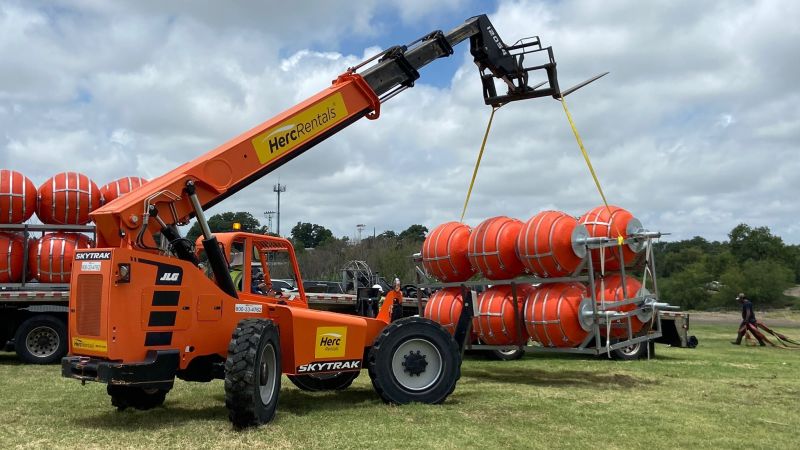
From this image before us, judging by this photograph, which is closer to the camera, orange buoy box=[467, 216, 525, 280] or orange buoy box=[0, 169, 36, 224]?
orange buoy box=[467, 216, 525, 280]

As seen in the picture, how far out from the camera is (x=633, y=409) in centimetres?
896

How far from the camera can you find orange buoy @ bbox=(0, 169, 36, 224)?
13805 mm

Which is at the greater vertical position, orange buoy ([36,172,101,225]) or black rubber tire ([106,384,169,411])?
orange buoy ([36,172,101,225])

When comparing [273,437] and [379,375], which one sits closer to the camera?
[273,437]

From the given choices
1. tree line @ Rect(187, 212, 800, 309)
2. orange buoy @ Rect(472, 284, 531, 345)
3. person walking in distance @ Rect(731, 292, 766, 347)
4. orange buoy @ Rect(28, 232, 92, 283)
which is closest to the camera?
orange buoy @ Rect(472, 284, 531, 345)

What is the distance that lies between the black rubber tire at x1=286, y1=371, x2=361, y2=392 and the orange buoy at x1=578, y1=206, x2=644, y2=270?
4554mm

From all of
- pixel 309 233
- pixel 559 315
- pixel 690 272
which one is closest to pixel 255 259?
pixel 559 315

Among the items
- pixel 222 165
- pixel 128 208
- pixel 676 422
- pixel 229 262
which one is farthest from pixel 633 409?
pixel 128 208

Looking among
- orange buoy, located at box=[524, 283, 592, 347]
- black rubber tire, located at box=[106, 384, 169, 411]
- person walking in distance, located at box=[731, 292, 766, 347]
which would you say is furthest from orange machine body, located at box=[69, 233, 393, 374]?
person walking in distance, located at box=[731, 292, 766, 347]

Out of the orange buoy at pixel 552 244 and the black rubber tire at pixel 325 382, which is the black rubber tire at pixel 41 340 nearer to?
the black rubber tire at pixel 325 382

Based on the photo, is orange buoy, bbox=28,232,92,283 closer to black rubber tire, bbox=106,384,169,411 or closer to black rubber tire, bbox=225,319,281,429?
black rubber tire, bbox=106,384,169,411

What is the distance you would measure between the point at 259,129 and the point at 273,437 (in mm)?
3825

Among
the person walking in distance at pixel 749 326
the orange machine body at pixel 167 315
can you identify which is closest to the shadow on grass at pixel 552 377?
the orange machine body at pixel 167 315

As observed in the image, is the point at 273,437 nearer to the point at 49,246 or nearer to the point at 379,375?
the point at 379,375
